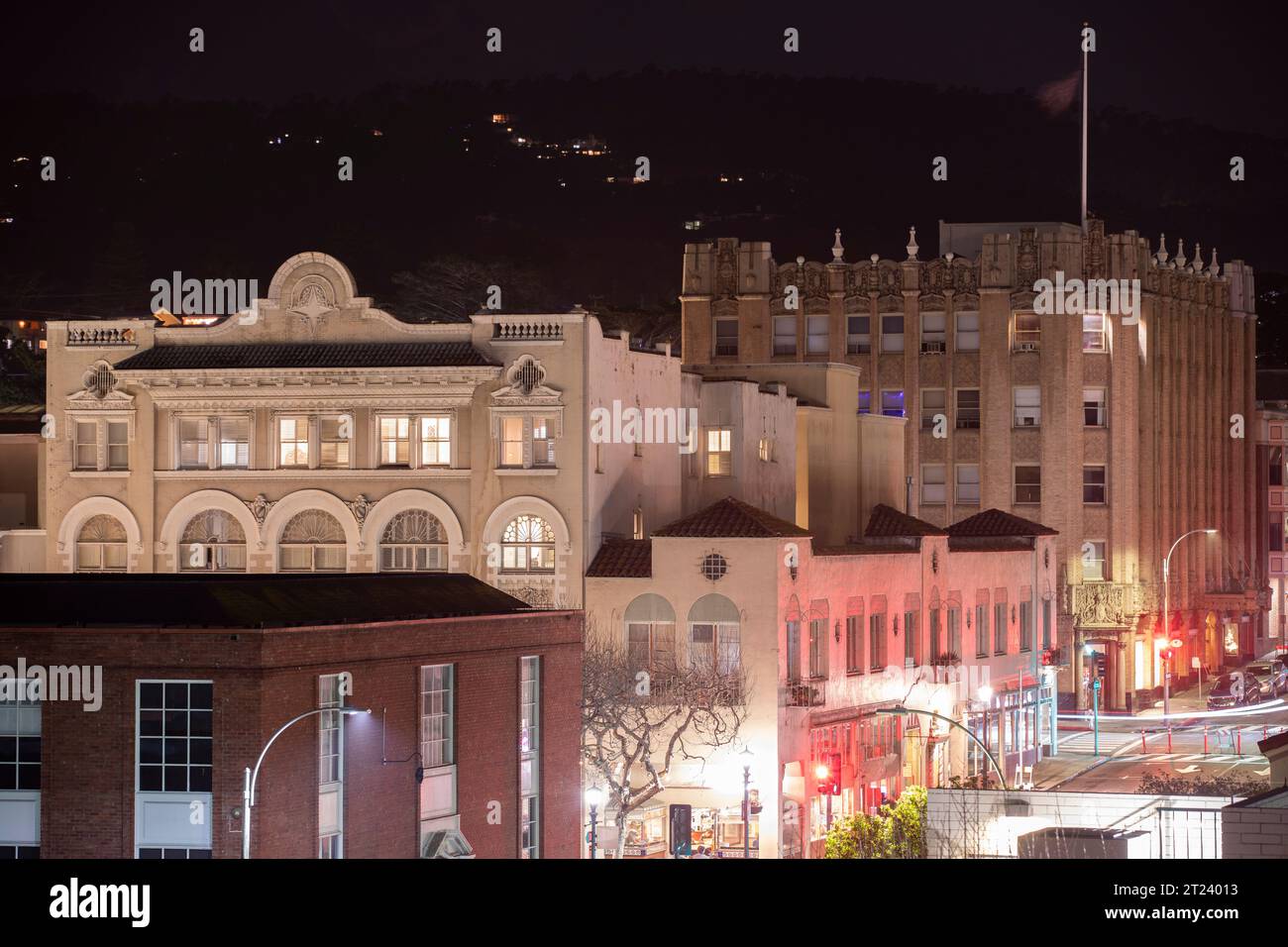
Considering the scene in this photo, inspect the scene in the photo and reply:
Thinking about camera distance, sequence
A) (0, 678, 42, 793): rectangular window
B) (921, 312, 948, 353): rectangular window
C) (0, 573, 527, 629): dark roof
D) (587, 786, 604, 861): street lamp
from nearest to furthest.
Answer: (0, 678, 42, 793): rectangular window
(0, 573, 527, 629): dark roof
(587, 786, 604, 861): street lamp
(921, 312, 948, 353): rectangular window

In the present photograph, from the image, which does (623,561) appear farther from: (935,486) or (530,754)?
(935,486)

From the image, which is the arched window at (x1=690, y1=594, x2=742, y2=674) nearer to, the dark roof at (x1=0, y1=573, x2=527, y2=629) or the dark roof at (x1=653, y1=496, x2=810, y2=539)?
the dark roof at (x1=653, y1=496, x2=810, y2=539)

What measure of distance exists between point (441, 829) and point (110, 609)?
10.4m

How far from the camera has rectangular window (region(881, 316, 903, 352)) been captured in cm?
13312

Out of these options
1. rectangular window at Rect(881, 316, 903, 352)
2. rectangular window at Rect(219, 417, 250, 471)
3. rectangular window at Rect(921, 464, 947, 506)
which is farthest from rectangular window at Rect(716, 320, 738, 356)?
rectangular window at Rect(219, 417, 250, 471)

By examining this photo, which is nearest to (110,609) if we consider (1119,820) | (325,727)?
(325,727)

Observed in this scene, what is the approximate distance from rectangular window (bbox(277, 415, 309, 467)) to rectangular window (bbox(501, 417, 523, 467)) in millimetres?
7649

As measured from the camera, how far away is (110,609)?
57.5 m

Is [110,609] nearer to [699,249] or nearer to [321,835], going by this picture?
[321,835]

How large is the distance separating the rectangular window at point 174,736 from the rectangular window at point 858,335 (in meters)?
82.8

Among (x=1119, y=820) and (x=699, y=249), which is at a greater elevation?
(x=699, y=249)

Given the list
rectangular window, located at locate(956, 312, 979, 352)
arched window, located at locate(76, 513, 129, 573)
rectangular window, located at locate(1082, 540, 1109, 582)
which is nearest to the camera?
arched window, located at locate(76, 513, 129, 573)

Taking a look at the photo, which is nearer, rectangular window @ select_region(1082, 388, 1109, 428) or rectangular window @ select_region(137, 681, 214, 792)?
rectangular window @ select_region(137, 681, 214, 792)
